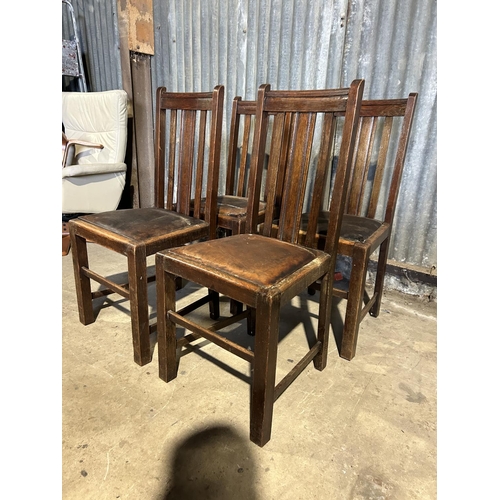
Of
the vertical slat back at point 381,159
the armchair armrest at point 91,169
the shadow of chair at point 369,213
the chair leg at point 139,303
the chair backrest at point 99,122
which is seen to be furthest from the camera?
the chair backrest at point 99,122

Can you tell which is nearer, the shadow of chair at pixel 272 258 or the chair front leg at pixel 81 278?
the shadow of chair at pixel 272 258

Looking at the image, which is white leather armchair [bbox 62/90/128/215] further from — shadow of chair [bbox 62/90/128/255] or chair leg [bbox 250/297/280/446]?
chair leg [bbox 250/297/280/446]

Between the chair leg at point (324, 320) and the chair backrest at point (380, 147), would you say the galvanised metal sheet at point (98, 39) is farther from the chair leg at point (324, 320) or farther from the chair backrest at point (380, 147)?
the chair leg at point (324, 320)

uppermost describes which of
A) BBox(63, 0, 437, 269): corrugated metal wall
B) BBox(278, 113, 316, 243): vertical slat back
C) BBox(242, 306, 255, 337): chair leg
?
BBox(63, 0, 437, 269): corrugated metal wall

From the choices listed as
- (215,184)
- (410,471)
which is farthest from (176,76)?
(410,471)

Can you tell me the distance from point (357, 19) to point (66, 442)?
2462 mm

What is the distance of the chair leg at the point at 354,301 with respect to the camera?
1474 millimetres

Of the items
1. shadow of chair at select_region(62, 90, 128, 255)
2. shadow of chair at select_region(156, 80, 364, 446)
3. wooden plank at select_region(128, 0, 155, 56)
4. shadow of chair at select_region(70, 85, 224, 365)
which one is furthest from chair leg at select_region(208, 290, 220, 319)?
wooden plank at select_region(128, 0, 155, 56)

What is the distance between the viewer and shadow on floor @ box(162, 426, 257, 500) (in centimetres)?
99

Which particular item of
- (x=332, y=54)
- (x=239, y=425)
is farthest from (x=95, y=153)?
(x=239, y=425)

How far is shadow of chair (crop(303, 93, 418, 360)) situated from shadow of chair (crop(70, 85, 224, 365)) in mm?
558

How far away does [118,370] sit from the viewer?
1471 millimetres

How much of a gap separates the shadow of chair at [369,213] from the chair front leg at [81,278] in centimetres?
109

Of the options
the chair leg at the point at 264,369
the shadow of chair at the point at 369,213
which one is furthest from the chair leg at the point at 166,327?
the shadow of chair at the point at 369,213
